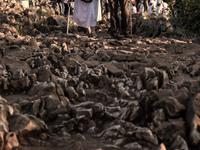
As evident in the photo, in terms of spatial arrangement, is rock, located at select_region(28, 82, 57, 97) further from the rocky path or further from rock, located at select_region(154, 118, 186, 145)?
rock, located at select_region(154, 118, 186, 145)

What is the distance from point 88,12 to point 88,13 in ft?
0.12

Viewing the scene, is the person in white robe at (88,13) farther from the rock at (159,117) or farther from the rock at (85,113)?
the rock at (159,117)

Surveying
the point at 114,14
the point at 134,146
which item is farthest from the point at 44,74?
the point at 114,14

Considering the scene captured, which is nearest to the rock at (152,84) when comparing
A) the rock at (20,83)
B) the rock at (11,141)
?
the rock at (20,83)

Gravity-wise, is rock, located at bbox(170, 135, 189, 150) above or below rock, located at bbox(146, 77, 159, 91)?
below

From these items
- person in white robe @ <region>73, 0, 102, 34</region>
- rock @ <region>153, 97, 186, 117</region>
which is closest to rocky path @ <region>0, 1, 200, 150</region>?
rock @ <region>153, 97, 186, 117</region>

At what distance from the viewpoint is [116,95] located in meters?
2.69

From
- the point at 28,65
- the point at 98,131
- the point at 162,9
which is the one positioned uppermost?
the point at 162,9

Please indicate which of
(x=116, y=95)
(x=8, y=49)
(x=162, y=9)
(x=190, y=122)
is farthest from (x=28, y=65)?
(x=162, y=9)

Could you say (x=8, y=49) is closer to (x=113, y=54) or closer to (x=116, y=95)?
(x=113, y=54)

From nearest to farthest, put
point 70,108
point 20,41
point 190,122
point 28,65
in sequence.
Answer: point 190,122, point 70,108, point 28,65, point 20,41

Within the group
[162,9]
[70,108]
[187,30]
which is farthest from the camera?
[162,9]

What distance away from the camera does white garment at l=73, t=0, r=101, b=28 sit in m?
7.13

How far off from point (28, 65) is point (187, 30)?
803cm
